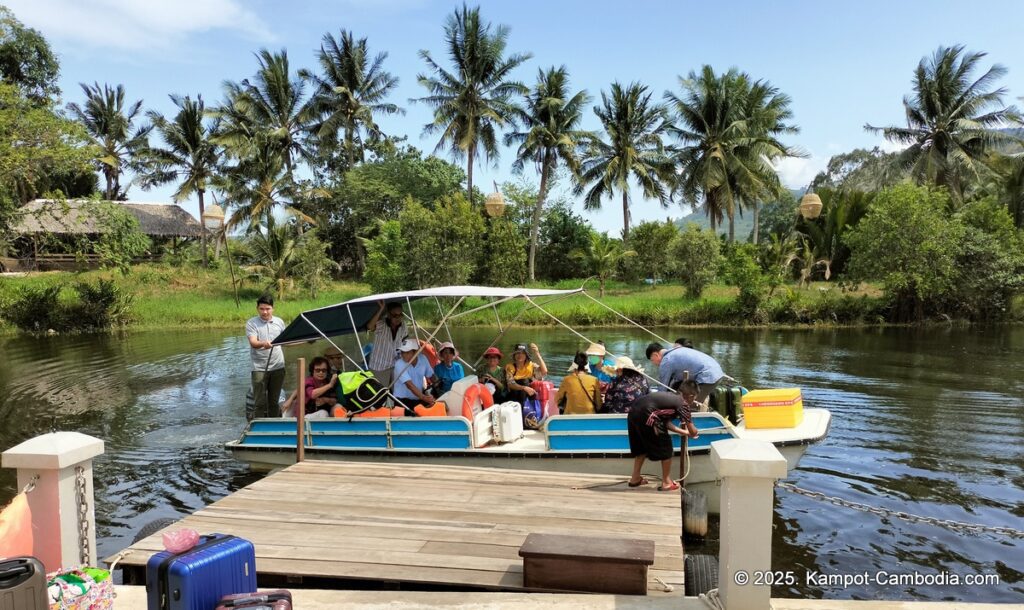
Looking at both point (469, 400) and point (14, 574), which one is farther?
point (469, 400)

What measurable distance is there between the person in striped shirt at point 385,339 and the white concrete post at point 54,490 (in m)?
5.62

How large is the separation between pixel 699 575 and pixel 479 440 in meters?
3.87

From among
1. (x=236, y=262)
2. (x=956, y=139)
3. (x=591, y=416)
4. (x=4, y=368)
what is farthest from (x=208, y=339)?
(x=956, y=139)

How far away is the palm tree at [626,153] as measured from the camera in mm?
37625

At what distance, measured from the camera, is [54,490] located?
14.2ft

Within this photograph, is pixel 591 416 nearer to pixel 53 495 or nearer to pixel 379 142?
pixel 53 495

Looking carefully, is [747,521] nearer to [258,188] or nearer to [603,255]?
[603,255]

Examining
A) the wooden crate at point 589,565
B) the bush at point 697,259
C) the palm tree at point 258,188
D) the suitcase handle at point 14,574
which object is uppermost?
the palm tree at point 258,188

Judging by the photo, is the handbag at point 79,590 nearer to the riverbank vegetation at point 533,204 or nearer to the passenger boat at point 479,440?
the passenger boat at point 479,440

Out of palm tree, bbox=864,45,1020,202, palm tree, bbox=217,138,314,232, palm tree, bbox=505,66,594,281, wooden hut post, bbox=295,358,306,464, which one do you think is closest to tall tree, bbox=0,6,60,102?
palm tree, bbox=217,138,314,232

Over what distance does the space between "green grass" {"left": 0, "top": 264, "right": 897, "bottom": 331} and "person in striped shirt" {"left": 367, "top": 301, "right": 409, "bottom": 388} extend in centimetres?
1707

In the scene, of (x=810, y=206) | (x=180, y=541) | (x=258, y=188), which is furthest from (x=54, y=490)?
(x=258, y=188)

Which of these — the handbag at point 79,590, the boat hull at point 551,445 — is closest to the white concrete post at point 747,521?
the handbag at point 79,590

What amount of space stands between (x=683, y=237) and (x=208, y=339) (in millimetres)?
22332
